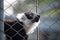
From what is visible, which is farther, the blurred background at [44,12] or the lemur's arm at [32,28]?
the lemur's arm at [32,28]

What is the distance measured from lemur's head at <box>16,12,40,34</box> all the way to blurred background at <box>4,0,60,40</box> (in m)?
0.03

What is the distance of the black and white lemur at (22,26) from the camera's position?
1.75 m

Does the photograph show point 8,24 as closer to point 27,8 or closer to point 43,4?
point 27,8

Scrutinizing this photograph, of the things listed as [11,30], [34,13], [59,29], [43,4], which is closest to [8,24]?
[11,30]

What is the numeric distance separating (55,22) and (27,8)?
303mm

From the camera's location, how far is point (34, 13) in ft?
5.60

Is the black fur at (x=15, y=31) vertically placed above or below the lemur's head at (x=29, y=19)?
below

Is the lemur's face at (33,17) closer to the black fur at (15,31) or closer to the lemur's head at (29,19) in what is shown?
the lemur's head at (29,19)

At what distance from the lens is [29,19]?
1.80 meters

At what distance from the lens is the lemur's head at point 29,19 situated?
1.75m

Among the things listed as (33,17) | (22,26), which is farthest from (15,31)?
(33,17)

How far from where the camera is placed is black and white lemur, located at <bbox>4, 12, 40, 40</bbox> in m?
1.75

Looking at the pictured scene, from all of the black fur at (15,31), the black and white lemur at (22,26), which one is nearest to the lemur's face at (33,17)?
the black and white lemur at (22,26)

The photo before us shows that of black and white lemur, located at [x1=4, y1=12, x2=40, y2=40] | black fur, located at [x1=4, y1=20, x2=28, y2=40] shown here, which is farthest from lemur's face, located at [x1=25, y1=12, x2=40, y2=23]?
black fur, located at [x1=4, y1=20, x2=28, y2=40]
